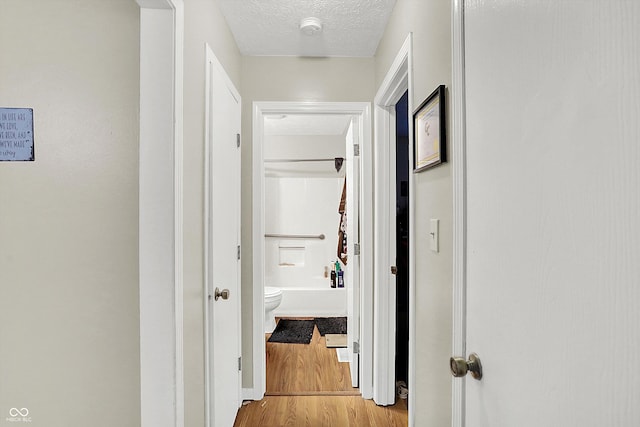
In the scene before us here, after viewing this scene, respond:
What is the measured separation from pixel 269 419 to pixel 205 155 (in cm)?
163

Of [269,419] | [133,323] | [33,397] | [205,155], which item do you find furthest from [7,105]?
[269,419]

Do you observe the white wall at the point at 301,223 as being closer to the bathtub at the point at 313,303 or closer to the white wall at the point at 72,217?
the bathtub at the point at 313,303

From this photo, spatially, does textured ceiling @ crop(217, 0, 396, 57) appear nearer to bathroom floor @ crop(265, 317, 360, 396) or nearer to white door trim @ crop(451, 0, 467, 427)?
white door trim @ crop(451, 0, 467, 427)

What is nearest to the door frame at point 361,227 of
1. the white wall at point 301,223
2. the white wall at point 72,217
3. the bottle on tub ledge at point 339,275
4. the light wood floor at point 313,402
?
the light wood floor at point 313,402

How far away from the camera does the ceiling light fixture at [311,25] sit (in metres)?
1.89

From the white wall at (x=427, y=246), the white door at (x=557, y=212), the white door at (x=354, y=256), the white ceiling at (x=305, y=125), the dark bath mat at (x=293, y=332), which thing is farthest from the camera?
the white ceiling at (x=305, y=125)

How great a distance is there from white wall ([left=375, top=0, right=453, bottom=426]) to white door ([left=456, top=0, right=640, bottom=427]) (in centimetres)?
26

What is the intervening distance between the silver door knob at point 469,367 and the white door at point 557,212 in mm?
20

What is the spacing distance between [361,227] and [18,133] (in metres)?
1.77

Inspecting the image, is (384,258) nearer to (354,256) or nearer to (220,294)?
(354,256)

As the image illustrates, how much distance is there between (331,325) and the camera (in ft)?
12.3

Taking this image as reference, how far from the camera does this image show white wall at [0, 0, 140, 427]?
1.19 meters

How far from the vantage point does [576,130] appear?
1.69ft

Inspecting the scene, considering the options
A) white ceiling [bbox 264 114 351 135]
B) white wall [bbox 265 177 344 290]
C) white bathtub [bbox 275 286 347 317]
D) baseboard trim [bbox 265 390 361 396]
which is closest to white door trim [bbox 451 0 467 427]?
baseboard trim [bbox 265 390 361 396]
